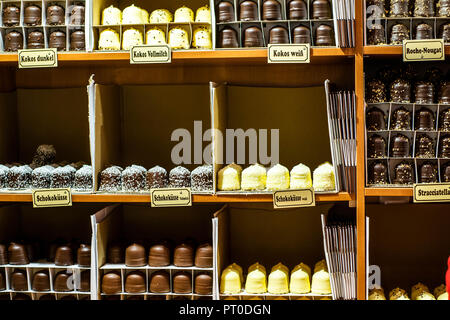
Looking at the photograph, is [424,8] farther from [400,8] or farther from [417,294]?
[417,294]

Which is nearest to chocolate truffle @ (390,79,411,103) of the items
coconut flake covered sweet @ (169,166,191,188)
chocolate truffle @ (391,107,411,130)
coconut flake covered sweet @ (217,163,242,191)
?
chocolate truffle @ (391,107,411,130)

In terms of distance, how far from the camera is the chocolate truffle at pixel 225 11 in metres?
1.91

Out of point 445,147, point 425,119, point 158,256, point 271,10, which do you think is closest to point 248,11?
point 271,10

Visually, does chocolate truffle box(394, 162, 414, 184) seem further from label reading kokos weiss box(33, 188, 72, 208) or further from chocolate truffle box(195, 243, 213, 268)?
label reading kokos weiss box(33, 188, 72, 208)

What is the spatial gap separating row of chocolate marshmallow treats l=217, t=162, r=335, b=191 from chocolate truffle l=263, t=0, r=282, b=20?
1.77ft

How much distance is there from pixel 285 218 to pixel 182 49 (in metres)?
0.90

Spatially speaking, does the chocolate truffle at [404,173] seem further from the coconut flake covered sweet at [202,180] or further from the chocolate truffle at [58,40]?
the chocolate truffle at [58,40]

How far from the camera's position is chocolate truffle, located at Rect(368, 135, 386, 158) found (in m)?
1.86

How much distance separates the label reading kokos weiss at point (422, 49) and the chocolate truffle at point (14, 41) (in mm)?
1384

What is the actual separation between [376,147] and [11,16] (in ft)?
4.67

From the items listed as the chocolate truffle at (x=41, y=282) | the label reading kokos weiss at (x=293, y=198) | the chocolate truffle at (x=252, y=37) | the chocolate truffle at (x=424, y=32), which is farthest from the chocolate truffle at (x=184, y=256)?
the chocolate truffle at (x=424, y=32)

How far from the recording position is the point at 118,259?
2.03 meters
